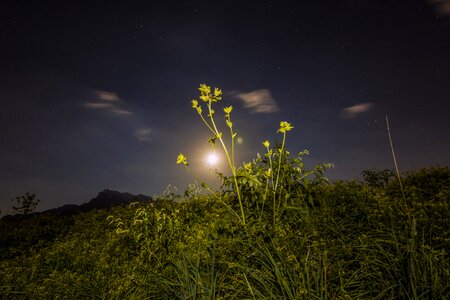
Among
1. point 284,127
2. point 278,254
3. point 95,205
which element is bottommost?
point 278,254

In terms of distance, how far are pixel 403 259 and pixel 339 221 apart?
6.22ft

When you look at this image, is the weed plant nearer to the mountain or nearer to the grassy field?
the grassy field

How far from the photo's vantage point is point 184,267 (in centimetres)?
333

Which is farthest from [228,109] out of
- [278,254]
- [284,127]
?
[278,254]

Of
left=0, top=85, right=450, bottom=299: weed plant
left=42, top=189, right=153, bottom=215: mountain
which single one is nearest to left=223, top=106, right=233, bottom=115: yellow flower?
left=0, top=85, right=450, bottom=299: weed plant

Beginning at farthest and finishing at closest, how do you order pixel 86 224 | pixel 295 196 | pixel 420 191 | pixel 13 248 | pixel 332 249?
pixel 86 224, pixel 13 248, pixel 420 191, pixel 295 196, pixel 332 249

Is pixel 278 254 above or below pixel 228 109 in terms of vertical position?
below

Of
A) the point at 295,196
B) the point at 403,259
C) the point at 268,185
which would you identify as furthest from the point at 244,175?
the point at 403,259

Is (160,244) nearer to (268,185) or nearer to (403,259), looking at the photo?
(268,185)

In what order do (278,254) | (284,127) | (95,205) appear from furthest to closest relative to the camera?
(95,205) → (284,127) → (278,254)

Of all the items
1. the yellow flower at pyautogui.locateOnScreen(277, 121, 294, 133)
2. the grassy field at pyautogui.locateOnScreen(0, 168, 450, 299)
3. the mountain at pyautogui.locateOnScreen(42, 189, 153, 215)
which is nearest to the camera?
the grassy field at pyautogui.locateOnScreen(0, 168, 450, 299)

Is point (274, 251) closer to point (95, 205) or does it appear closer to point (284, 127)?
point (284, 127)

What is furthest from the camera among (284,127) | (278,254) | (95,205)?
(95,205)

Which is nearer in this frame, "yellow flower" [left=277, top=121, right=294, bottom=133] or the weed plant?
the weed plant
